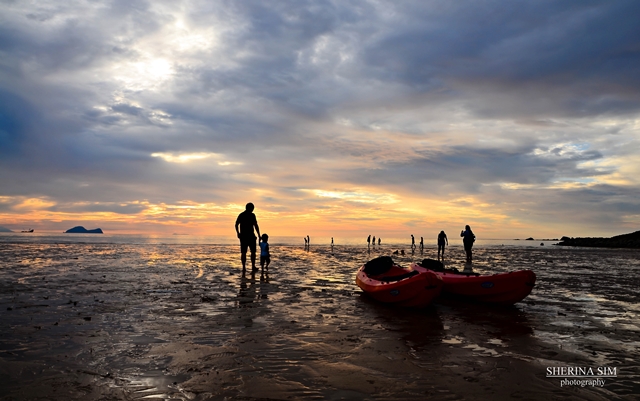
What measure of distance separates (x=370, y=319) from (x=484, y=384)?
369 centimetres

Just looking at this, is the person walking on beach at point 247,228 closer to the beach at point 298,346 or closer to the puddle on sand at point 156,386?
the beach at point 298,346

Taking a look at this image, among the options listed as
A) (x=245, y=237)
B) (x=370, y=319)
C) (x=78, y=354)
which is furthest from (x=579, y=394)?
(x=245, y=237)

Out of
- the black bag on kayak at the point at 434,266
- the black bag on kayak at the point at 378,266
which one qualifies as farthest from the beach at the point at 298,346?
the black bag on kayak at the point at 378,266

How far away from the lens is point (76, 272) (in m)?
15.3

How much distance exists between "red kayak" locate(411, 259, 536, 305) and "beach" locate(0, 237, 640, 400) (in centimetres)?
32

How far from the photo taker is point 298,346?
227 inches

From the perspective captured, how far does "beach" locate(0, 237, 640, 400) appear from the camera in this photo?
4168 mm

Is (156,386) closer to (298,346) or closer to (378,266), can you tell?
(298,346)

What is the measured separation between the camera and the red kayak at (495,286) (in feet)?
31.1

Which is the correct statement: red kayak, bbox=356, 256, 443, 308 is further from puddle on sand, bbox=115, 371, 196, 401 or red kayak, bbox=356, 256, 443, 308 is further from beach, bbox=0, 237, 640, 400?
puddle on sand, bbox=115, 371, 196, 401

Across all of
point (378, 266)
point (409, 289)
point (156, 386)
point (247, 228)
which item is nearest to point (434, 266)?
point (378, 266)

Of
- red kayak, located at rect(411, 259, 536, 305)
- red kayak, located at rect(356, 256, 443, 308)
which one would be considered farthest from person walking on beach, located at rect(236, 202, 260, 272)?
red kayak, located at rect(411, 259, 536, 305)

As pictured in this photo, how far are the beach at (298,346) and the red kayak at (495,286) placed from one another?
0.32m

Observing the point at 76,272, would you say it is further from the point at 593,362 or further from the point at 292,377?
the point at 593,362
